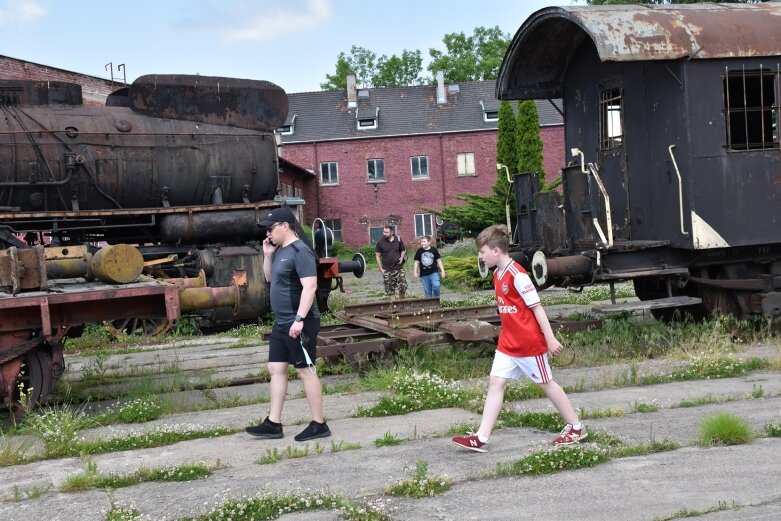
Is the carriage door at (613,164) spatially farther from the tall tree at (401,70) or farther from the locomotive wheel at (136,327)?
the tall tree at (401,70)

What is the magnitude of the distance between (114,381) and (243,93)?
23.1 ft

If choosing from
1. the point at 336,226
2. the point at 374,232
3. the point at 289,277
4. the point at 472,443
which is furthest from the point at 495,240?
the point at 336,226

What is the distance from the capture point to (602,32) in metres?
9.72

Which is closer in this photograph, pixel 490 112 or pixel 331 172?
pixel 490 112

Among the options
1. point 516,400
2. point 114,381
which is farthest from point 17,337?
point 516,400

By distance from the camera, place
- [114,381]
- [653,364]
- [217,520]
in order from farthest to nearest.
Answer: [114,381], [653,364], [217,520]

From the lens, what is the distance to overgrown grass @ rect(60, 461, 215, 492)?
5.29 metres

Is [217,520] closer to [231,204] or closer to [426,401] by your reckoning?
[426,401]

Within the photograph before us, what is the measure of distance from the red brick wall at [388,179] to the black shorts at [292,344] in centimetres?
4204

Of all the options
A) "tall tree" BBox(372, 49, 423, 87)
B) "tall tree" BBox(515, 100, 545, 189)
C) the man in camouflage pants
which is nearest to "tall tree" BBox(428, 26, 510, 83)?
"tall tree" BBox(372, 49, 423, 87)

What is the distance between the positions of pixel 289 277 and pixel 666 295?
242 inches

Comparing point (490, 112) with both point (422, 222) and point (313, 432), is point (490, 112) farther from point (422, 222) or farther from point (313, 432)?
point (313, 432)

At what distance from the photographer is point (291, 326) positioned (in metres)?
6.39

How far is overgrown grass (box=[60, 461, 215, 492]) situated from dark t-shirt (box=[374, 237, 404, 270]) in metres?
10.7
